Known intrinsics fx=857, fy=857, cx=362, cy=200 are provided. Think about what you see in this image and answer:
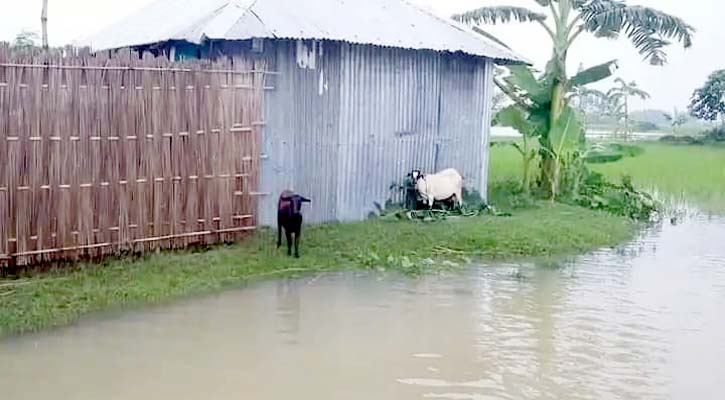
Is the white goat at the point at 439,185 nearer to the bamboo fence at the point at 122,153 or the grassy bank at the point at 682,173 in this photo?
the bamboo fence at the point at 122,153

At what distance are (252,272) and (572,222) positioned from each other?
5.50 metres

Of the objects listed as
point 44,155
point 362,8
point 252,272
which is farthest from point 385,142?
point 44,155

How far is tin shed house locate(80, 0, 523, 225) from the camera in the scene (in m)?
10.4

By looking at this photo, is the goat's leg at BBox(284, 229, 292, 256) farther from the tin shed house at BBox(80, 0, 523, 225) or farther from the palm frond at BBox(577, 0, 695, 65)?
the palm frond at BBox(577, 0, 695, 65)

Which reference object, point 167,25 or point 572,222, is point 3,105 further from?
point 572,222

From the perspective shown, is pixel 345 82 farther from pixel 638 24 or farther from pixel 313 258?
pixel 638 24

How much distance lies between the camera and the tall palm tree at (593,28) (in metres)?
14.2

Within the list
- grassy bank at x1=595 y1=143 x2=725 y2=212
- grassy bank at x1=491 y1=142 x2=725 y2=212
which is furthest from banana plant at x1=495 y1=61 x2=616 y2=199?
grassy bank at x1=595 y1=143 x2=725 y2=212

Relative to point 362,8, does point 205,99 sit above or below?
below

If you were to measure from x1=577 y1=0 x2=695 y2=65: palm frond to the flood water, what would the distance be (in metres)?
6.34

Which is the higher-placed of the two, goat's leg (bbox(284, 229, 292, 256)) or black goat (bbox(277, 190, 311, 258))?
black goat (bbox(277, 190, 311, 258))

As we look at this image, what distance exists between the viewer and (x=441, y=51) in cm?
1172

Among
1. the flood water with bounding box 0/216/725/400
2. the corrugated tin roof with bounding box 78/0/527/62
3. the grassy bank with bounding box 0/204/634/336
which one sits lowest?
the flood water with bounding box 0/216/725/400

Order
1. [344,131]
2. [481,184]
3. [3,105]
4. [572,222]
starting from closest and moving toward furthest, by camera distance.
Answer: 1. [3,105]
2. [344,131]
3. [572,222]
4. [481,184]
